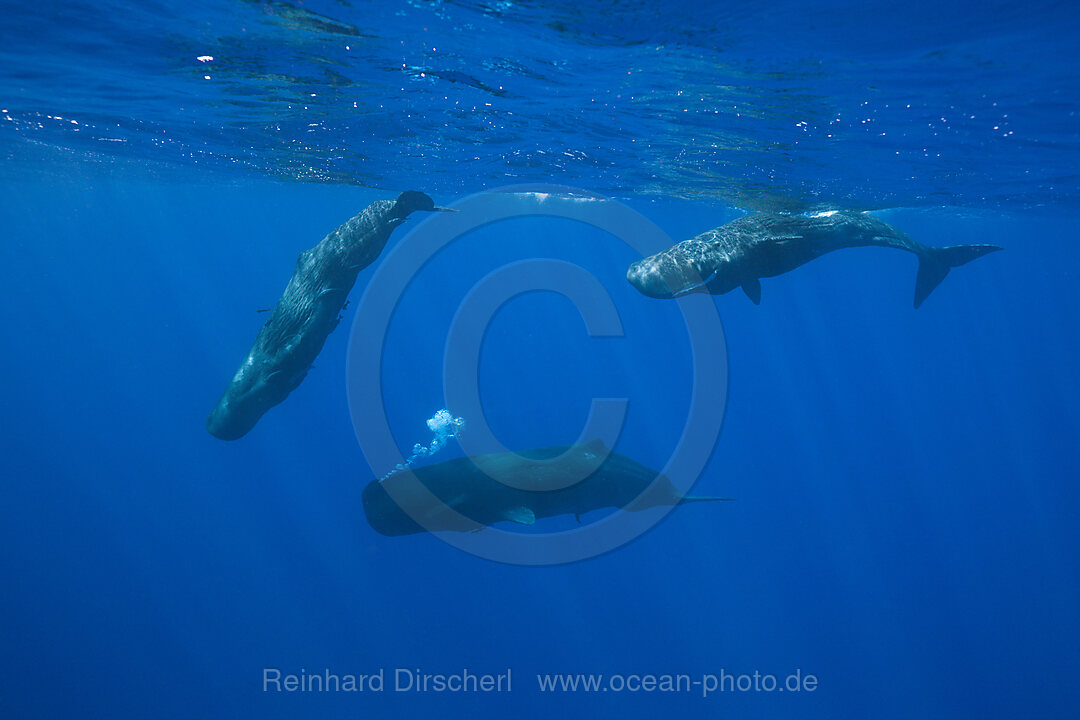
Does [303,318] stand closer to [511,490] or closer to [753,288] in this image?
[511,490]

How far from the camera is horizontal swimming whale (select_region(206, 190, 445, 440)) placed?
871 cm

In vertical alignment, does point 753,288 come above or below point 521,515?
above

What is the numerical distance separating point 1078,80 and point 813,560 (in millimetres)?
30604

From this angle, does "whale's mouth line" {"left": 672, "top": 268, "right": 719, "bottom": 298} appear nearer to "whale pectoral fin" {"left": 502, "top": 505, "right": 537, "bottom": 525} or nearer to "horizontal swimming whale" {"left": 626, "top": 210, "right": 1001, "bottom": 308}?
"horizontal swimming whale" {"left": 626, "top": 210, "right": 1001, "bottom": 308}

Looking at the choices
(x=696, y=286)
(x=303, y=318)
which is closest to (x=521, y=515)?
(x=696, y=286)

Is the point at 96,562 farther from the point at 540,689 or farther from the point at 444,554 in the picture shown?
the point at 540,689

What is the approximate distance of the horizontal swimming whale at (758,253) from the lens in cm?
858

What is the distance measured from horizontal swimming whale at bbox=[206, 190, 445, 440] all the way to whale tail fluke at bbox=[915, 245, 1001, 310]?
9042 mm

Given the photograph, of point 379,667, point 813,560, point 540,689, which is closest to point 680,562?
point 813,560

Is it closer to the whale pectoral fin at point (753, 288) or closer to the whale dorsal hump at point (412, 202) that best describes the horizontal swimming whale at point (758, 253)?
the whale pectoral fin at point (753, 288)

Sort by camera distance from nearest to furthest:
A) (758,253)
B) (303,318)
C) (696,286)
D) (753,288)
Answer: (696,286), (303,318), (758,253), (753,288)

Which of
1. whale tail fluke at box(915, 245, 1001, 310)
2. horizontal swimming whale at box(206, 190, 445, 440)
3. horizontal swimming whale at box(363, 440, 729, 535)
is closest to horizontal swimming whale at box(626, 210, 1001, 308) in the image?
whale tail fluke at box(915, 245, 1001, 310)

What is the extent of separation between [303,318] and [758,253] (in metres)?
6.90

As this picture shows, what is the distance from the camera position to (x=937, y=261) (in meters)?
11.1
